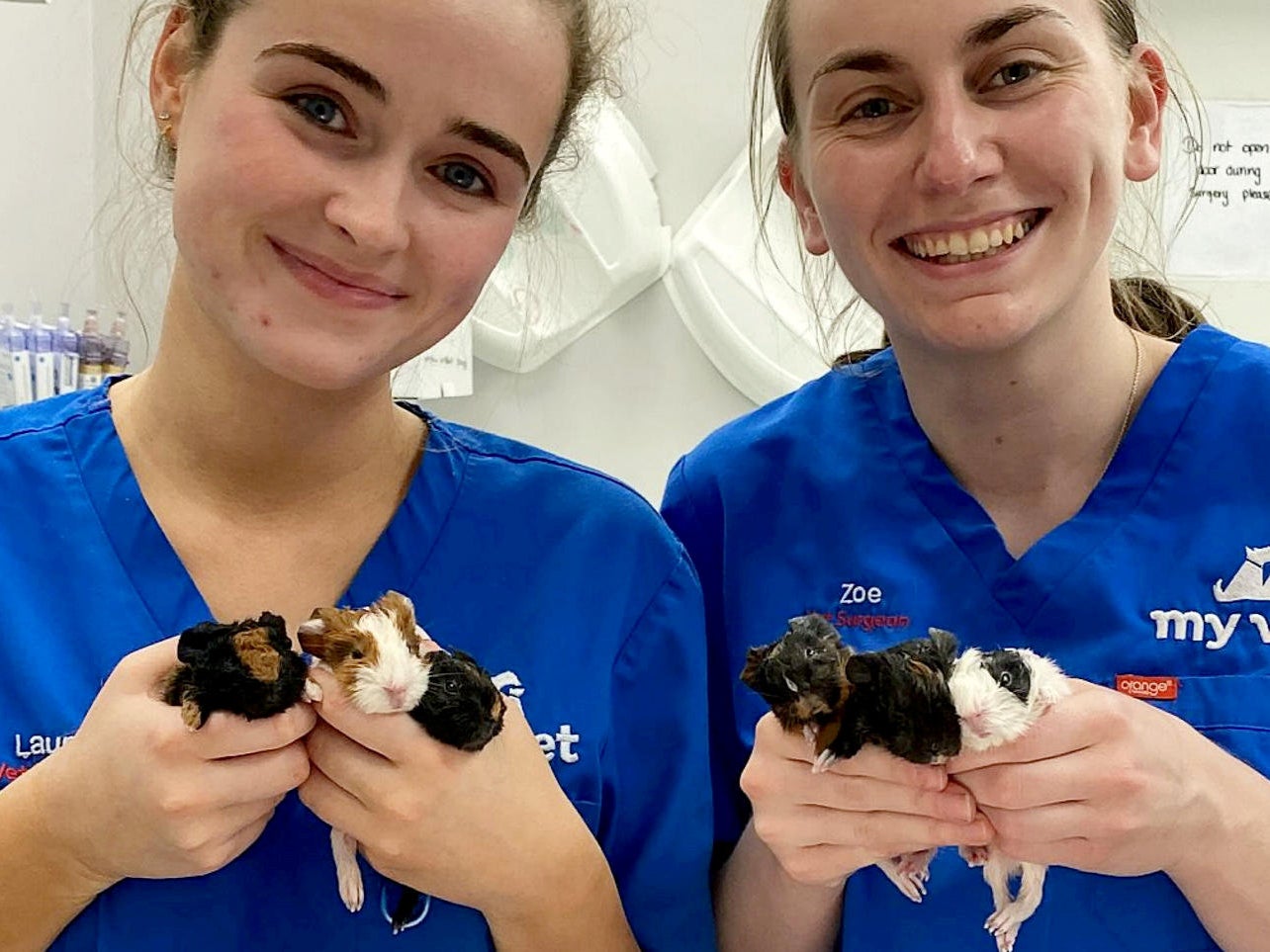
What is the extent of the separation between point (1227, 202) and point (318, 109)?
182 centimetres

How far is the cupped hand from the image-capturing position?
2.24 feet

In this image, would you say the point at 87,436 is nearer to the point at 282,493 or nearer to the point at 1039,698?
the point at 282,493

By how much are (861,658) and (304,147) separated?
1.53 ft

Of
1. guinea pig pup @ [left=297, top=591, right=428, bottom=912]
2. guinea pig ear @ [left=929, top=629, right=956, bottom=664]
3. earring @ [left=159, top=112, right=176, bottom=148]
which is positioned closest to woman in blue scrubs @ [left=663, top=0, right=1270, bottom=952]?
guinea pig ear @ [left=929, top=629, right=956, bottom=664]

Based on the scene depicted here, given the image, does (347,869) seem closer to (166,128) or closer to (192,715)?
(192,715)

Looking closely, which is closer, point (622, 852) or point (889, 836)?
point (889, 836)

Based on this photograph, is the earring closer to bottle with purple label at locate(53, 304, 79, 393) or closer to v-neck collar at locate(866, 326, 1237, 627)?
v-neck collar at locate(866, 326, 1237, 627)

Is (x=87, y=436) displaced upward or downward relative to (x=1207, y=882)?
upward

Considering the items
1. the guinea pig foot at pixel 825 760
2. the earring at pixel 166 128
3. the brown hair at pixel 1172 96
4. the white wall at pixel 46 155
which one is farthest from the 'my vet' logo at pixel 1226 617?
the white wall at pixel 46 155

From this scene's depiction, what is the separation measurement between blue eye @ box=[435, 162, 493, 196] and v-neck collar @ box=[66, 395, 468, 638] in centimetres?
23

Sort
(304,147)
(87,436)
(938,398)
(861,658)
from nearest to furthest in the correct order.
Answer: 1. (861,658)
2. (304,147)
3. (87,436)
4. (938,398)

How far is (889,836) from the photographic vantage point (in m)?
0.68

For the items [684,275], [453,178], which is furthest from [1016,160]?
[684,275]

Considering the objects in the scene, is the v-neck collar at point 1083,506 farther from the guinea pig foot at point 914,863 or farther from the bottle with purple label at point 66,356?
the bottle with purple label at point 66,356
